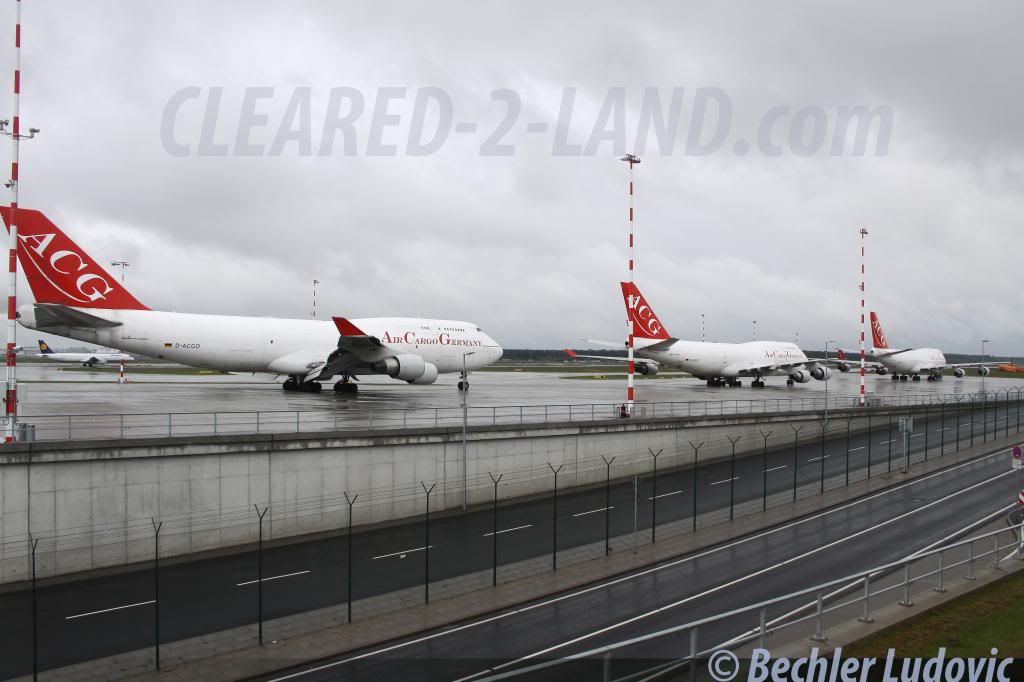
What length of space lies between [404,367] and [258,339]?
10.2 metres

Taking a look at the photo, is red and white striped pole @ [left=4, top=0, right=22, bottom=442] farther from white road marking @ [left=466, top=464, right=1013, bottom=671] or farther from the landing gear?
the landing gear

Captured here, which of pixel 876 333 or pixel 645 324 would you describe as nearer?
pixel 645 324

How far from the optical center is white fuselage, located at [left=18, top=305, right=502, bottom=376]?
4181cm

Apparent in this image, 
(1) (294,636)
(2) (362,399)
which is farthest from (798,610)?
(2) (362,399)

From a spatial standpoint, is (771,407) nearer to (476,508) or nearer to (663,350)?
(663,350)

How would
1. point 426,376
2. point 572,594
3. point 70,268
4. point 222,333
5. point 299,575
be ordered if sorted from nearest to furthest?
point 572,594
point 299,575
point 70,268
point 222,333
point 426,376

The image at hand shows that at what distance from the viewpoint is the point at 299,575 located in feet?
69.2

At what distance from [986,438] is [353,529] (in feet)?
158

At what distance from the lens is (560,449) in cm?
3428

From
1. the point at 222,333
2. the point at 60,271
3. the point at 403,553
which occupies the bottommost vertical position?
the point at 403,553

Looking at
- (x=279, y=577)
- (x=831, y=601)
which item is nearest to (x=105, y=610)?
(x=279, y=577)

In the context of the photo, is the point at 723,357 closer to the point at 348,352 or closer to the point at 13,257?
the point at 348,352

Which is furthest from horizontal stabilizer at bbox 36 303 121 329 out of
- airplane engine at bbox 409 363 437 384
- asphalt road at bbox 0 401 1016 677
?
asphalt road at bbox 0 401 1016 677

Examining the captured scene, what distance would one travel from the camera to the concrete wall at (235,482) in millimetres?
20938
